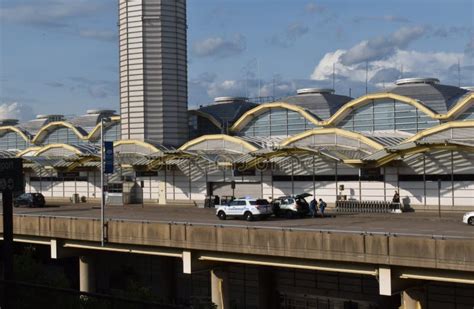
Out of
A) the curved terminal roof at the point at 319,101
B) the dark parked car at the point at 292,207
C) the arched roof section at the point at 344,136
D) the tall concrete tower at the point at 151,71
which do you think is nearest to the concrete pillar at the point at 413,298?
the dark parked car at the point at 292,207

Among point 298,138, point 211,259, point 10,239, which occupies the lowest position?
point 211,259

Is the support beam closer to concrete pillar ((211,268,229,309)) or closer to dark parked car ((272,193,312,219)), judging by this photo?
concrete pillar ((211,268,229,309))

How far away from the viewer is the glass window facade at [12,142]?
293 ft

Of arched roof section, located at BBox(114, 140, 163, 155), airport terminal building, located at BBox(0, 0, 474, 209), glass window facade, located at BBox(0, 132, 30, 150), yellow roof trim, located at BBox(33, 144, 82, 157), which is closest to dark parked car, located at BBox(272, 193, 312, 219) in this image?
airport terminal building, located at BBox(0, 0, 474, 209)

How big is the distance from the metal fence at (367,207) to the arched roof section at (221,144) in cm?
1067

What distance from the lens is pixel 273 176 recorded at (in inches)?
2047

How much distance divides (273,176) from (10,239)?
116 ft

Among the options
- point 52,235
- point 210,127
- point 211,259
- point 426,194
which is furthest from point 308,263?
point 210,127

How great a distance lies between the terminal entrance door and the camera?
52.9m

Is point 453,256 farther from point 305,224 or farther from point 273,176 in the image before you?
point 273,176

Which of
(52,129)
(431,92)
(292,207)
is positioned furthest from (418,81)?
(52,129)

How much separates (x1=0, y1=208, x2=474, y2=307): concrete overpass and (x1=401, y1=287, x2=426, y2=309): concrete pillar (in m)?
0.06

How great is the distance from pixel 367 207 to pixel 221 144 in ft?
53.0

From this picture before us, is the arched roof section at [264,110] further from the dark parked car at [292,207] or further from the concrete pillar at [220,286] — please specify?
the concrete pillar at [220,286]
